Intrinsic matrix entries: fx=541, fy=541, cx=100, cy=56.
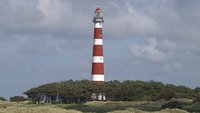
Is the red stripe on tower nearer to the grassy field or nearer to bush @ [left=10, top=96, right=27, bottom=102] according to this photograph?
bush @ [left=10, top=96, right=27, bottom=102]

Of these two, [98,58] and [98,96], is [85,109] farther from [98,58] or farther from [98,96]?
[98,96]

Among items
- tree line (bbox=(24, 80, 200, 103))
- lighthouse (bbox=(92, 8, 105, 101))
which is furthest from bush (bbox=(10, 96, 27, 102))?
lighthouse (bbox=(92, 8, 105, 101))

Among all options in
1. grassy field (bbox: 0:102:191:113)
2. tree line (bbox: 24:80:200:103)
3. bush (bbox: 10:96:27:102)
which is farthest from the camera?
bush (bbox: 10:96:27:102)

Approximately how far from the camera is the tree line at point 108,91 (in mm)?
108812

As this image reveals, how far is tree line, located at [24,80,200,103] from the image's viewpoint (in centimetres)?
10881

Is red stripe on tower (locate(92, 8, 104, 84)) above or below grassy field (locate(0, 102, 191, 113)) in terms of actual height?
above

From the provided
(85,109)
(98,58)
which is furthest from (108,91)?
(85,109)

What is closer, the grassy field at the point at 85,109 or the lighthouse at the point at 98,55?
the grassy field at the point at 85,109

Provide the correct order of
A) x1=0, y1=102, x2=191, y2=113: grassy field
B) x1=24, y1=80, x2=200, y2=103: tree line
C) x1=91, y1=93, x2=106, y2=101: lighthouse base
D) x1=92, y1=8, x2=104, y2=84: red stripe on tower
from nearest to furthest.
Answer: x1=0, y1=102, x2=191, y2=113: grassy field
x1=92, y1=8, x2=104, y2=84: red stripe on tower
x1=24, y1=80, x2=200, y2=103: tree line
x1=91, y1=93, x2=106, y2=101: lighthouse base

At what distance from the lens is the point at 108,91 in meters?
110

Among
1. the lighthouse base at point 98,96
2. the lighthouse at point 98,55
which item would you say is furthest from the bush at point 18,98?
the lighthouse at point 98,55

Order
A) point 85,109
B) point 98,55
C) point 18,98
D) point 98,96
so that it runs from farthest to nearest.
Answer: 1. point 18,98
2. point 98,96
3. point 98,55
4. point 85,109

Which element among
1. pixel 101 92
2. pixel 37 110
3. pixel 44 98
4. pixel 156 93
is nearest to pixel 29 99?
pixel 44 98

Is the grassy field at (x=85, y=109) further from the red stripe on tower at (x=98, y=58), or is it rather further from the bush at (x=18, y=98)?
the bush at (x=18, y=98)
